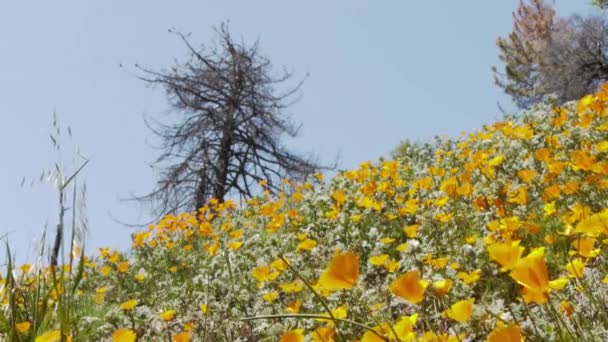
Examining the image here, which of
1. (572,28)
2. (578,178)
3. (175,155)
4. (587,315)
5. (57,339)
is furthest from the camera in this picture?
(572,28)

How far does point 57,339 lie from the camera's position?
5.09 ft

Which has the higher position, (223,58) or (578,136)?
(223,58)

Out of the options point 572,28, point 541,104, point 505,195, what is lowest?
point 505,195

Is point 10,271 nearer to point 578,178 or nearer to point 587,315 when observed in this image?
point 587,315

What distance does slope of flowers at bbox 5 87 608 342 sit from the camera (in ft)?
4.84

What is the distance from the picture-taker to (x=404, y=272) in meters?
2.68

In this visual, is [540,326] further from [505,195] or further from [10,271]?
[10,271]

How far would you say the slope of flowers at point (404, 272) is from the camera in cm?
147

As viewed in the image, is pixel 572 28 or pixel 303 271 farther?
pixel 572 28

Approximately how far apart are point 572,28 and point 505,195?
2755cm

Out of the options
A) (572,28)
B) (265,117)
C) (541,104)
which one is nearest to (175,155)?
(265,117)

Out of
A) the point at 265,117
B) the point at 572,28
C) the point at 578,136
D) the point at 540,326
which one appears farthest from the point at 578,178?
the point at 572,28

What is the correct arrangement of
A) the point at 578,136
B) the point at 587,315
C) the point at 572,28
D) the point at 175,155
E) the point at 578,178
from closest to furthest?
the point at 587,315 → the point at 578,178 → the point at 578,136 → the point at 175,155 → the point at 572,28

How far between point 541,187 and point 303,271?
1644 millimetres
